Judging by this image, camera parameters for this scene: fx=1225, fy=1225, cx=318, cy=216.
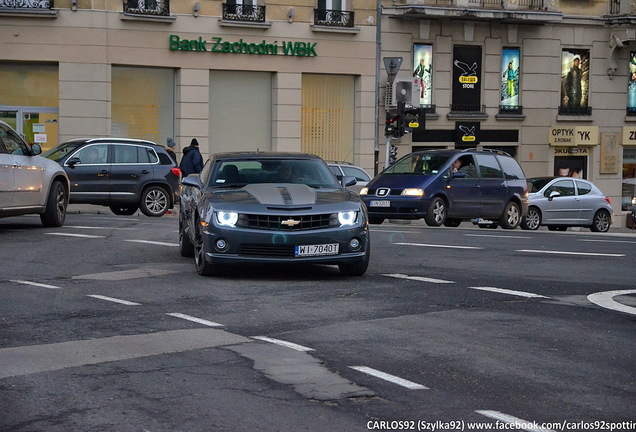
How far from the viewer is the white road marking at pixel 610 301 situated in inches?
432

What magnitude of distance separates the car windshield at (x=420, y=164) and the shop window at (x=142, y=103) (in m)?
11.6

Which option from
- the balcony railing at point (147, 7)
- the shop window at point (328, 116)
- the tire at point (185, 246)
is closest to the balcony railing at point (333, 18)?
the shop window at point (328, 116)

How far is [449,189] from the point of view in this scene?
25.8 metres

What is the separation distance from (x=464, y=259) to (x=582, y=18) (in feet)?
90.1

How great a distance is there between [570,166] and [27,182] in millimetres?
26233

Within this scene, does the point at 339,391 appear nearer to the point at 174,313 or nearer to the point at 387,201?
the point at 174,313

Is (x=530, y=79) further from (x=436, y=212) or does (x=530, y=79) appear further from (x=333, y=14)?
(x=436, y=212)

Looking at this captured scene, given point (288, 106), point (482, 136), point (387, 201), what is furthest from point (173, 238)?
point (482, 136)

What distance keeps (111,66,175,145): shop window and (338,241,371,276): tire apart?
22.7 metres

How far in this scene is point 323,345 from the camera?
8859 mm

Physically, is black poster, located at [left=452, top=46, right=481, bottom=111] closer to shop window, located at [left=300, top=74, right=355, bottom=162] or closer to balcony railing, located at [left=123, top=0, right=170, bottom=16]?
shop window, located at [left=300, top=74, right=355, bottom=162]

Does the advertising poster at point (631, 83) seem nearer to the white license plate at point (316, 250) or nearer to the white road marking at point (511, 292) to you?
the white license plate at point (316, 250)

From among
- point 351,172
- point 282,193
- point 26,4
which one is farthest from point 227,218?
point 26,4

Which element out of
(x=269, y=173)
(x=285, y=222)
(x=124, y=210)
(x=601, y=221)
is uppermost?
(x=269, y=173)
